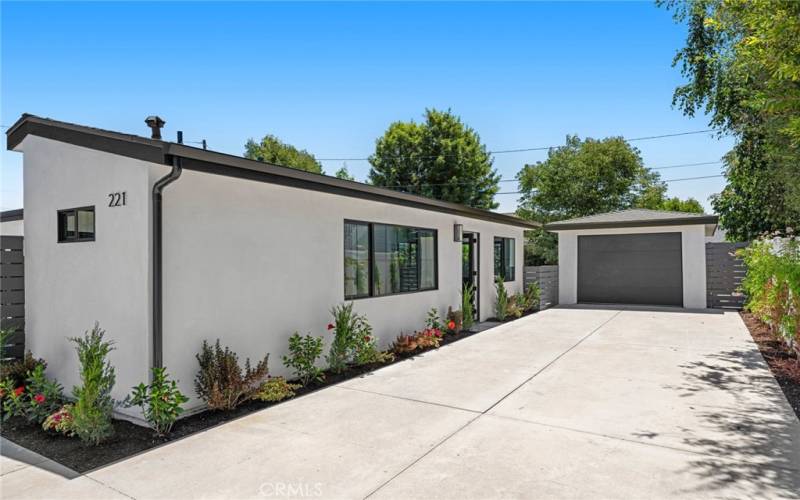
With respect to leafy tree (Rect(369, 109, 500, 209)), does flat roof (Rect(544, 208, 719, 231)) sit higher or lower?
lower

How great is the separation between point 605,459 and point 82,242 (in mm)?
5093

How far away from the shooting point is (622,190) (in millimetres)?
21859

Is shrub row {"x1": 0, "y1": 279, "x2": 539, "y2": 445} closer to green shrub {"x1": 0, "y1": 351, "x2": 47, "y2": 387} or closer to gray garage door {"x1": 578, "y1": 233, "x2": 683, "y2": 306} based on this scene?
green shrub {"x1": 0, "y1": 351, "x2": 47, "y2": 387}

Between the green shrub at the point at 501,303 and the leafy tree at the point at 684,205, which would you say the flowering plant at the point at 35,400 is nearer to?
the green shrub at the point at 501,303

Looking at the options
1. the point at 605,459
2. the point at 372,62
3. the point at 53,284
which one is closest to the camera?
the point at 605,459

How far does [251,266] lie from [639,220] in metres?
11.3

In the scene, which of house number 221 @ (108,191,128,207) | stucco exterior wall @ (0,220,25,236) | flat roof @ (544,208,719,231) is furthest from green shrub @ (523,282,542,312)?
stucco exterior wall @ (0,220,25,236)

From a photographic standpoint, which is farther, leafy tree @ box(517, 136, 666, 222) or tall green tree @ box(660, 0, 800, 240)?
leafy tree @ box(517, 136, 666, 222)

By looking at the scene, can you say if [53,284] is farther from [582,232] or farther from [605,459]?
[582,232]

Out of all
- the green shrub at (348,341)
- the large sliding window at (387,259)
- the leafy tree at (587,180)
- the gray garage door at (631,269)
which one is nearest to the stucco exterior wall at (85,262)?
the green shrub at (348,341)

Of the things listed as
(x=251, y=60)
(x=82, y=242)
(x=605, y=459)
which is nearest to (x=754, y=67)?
(x=605, y=459)

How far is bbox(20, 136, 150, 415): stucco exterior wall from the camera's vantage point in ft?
13.2

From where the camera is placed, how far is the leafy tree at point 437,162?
24.0 metres

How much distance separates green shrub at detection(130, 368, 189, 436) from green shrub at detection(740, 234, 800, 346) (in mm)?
6937
